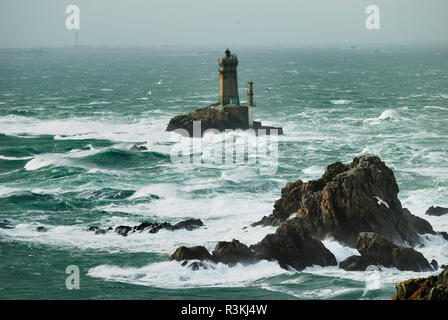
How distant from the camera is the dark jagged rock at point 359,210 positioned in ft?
151

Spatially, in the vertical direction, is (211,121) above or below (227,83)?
below

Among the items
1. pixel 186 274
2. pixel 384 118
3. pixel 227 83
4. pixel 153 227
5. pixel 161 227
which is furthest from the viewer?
pixel 384 118

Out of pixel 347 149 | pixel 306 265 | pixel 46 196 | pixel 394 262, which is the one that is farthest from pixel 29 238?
pixel 347 149

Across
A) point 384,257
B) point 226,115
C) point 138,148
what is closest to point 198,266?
point 384,257

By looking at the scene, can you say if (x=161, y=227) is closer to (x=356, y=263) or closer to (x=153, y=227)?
(x=153, y=227)

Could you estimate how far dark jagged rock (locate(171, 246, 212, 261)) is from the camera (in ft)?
141

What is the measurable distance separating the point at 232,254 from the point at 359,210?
8512 millimetres

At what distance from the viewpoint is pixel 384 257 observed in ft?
138

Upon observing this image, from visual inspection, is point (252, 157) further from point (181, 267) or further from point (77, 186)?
point (181, 267)

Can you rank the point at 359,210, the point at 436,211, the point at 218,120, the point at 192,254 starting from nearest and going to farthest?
the point at 192,254 < the point at 359,210 < the point at 436,211 < the point at 218,120

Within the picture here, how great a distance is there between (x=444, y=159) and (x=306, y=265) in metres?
34.5
